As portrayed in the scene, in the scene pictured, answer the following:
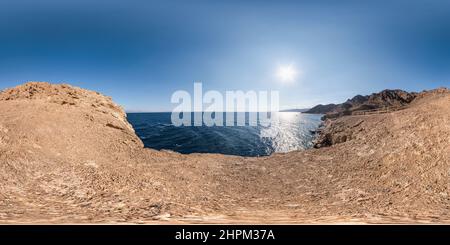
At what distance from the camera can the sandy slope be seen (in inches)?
415

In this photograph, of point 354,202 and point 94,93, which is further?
point 94,93

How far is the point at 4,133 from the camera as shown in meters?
17.5

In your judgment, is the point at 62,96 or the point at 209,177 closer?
the point at 209,177

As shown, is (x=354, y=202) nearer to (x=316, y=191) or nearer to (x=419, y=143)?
(x=316, y=191)

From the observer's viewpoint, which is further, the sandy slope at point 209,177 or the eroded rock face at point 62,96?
the eroded rock face at point 62,96

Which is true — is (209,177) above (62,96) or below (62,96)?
below

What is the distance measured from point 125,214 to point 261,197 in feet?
24.5

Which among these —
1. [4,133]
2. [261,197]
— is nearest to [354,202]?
[261,197]

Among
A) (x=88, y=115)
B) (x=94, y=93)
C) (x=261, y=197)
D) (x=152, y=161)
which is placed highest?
(x=94, y=93)

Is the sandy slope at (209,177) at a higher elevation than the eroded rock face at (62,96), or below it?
below

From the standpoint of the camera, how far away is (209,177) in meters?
18.5

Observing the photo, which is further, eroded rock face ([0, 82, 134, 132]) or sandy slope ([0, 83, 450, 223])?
eroded rock face ([0, 82, 134, 132])

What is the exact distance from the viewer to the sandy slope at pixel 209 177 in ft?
34.6

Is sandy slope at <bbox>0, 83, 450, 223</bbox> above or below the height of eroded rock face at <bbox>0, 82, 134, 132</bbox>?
below
